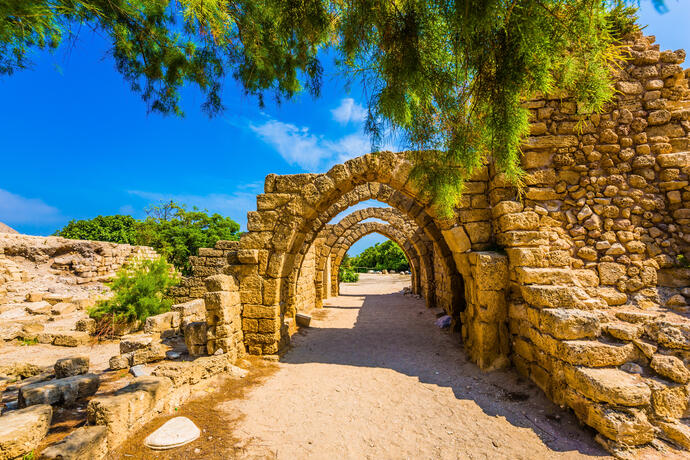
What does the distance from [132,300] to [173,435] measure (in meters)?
5.00

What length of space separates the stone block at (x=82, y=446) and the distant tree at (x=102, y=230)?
19.8 meters

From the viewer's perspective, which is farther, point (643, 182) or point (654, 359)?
point (643, 182)

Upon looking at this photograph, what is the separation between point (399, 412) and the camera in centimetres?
315

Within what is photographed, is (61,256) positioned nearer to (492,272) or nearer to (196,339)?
(196,339)

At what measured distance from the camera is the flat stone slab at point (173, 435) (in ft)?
8.04

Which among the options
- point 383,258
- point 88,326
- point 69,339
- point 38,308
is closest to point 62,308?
point 38,308

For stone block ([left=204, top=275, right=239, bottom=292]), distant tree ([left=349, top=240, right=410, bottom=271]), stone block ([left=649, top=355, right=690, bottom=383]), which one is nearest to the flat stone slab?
stone block ([left=204, top=275, right=239, bottom=292])

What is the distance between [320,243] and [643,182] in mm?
9397

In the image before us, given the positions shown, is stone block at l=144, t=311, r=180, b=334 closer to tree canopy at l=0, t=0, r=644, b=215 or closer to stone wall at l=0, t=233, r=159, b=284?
stone wall at l=0, t=233, r=159, b=284

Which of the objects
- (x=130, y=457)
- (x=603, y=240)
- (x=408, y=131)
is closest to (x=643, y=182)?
(x=603, y=240)

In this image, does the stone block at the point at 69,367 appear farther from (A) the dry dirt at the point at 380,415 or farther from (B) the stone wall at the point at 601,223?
(B) the stone wall at the point at 601,223

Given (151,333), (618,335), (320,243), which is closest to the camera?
(618,335)

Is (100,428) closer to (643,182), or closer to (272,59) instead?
(272,59)

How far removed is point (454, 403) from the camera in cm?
331
